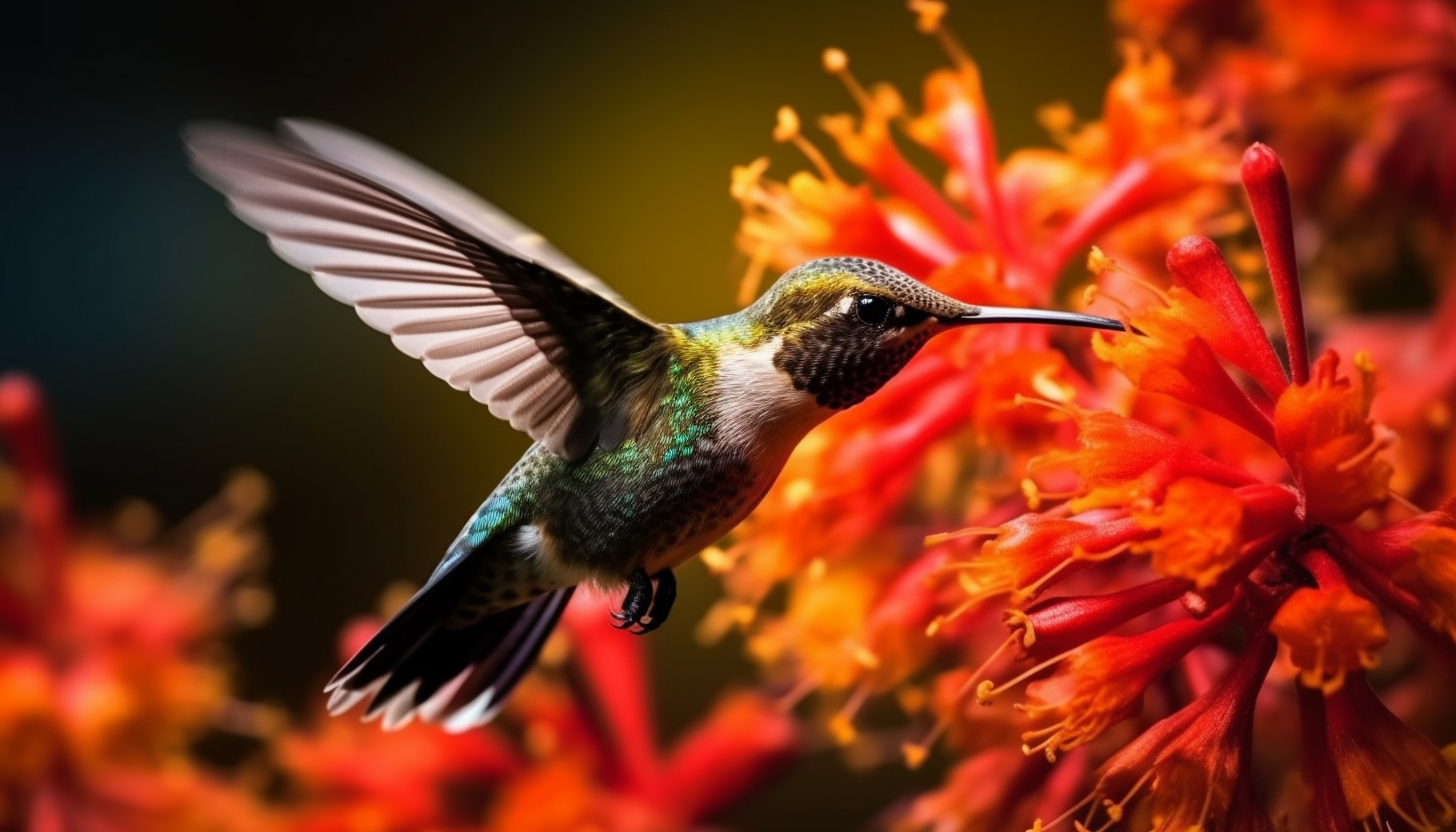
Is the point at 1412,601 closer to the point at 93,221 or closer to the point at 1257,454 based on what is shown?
the point at 1257,454

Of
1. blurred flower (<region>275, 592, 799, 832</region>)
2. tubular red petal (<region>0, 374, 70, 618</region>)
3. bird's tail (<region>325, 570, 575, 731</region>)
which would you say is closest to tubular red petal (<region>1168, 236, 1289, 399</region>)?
bird's tail (<region>325, 570, 575, 731</region>)

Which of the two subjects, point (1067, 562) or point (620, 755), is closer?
point (1067, 562)

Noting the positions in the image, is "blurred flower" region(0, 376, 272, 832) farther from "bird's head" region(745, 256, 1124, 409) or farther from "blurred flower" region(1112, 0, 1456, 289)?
"blurred flower" region(1112, 0, 1456, 289)

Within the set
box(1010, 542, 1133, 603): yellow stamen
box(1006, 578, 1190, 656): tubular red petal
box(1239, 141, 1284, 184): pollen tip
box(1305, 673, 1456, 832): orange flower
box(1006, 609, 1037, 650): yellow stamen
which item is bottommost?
box(1305, 673, 1456, 832): orange flower

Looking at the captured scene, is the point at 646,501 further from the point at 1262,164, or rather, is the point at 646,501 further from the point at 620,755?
the point at 620,755

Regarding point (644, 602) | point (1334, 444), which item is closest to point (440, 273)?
point (644, 602)

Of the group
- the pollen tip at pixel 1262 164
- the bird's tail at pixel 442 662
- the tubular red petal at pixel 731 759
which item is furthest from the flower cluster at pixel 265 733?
the pollen tip at pixel 1262 164
